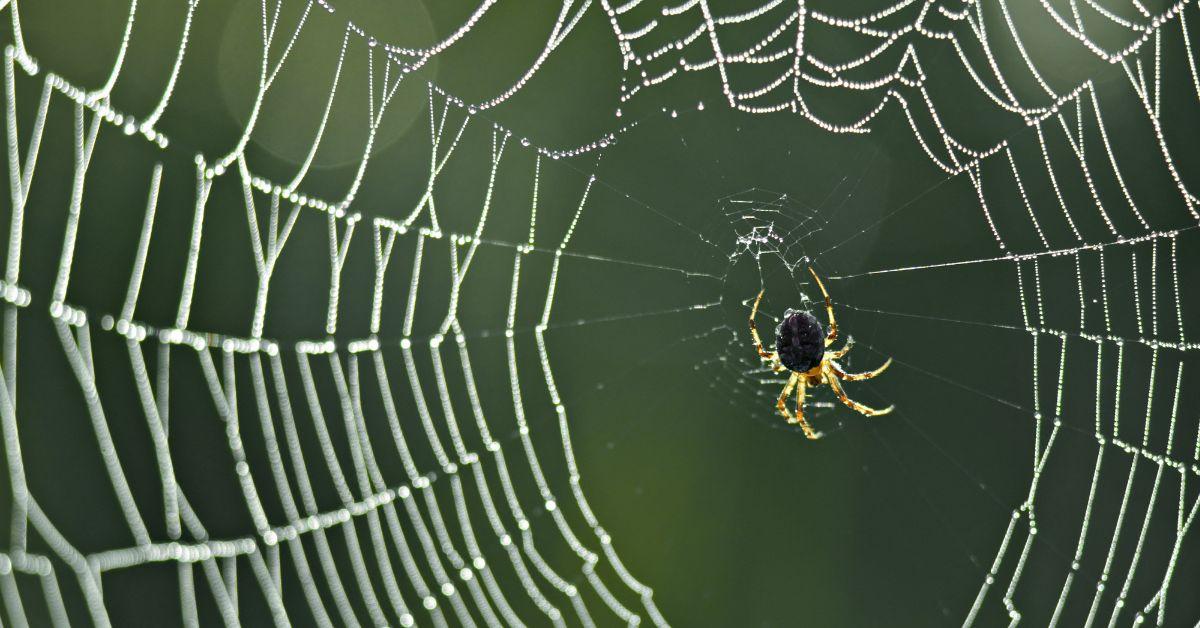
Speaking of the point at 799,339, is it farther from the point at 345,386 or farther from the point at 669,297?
the point at 345,386

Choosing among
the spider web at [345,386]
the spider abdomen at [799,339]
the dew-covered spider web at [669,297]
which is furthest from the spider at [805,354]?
the spider web at [345,386]

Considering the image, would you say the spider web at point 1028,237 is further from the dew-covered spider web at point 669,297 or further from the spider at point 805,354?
the spider at point 805,354

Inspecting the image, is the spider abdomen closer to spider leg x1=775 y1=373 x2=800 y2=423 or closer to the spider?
the spider

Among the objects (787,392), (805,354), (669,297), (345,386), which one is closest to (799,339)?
(805,354)

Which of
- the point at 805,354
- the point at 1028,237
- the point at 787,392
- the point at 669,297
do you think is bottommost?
the point at 787,392

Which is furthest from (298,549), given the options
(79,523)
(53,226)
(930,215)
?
(930,215)

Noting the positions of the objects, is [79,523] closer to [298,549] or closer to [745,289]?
[298,549]

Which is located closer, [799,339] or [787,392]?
[799,339]
